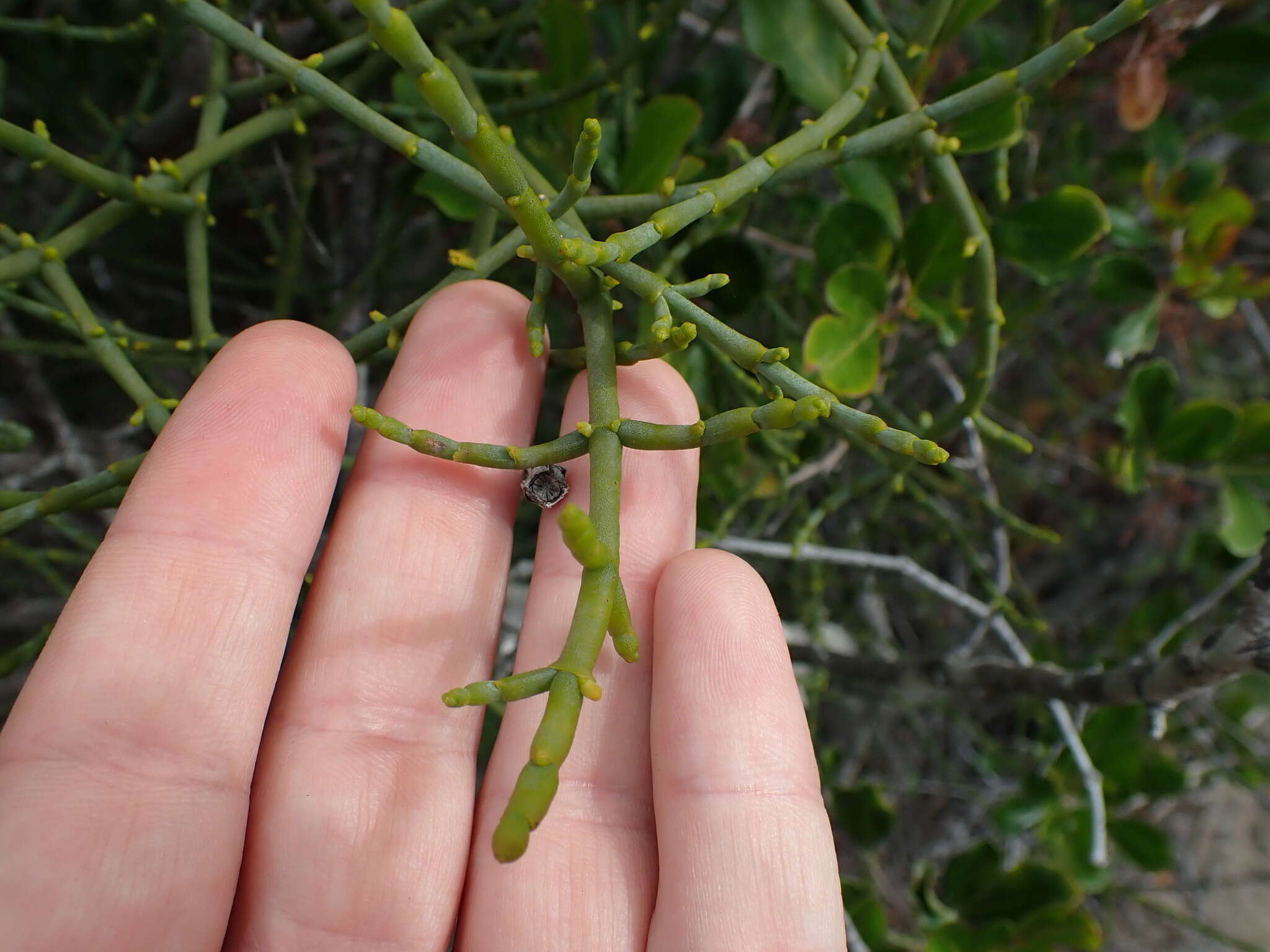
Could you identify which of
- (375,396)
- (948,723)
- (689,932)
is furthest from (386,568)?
(948,723)

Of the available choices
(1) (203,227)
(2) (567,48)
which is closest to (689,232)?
(2) (567,48)

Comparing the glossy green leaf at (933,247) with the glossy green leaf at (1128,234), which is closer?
the glossy green leaf at (933,247)

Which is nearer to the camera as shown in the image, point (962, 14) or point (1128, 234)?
point (962, 14)

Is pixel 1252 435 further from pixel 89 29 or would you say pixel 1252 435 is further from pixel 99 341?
pixel 89 29

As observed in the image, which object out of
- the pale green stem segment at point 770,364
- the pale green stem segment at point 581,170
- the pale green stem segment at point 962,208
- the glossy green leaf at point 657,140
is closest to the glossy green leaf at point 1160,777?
the pale green stem segment at point 962,208

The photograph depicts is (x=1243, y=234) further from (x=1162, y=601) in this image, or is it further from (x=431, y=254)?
(x=431, y=254)

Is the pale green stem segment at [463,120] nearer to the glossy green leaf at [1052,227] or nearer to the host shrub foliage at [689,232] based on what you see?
the host shrub foliage at [689,232]

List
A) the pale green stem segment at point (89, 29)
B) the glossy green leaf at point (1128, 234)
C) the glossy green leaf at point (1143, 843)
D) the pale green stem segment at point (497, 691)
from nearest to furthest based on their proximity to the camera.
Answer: the pale green stem segment at point (497, 691)
the pale green stem segment at point (89, 29)
the glossy green leaf at point (1128, 234)
the glossy green leaf at point (1143, 843)
